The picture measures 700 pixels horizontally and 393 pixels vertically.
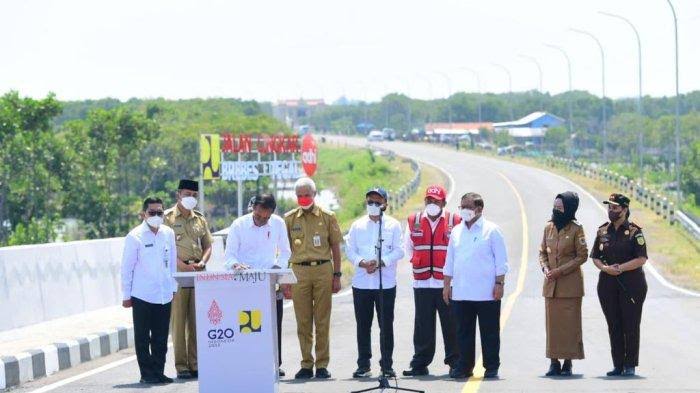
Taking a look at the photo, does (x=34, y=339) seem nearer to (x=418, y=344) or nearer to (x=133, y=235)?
(x=133, y=235)

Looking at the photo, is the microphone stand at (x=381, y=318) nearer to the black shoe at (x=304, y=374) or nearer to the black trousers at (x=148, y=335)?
the black shoe at (x=304, y=374)

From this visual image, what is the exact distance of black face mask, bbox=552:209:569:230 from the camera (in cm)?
1447

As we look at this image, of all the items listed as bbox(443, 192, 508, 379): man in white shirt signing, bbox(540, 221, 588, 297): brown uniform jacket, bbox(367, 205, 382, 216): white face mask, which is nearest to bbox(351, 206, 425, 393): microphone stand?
bbox(367, 205, 382, 216): white face mask

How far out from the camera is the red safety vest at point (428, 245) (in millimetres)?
14805

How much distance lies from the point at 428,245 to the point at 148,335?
2918 millimetres

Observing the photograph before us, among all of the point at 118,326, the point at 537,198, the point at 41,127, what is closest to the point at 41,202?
the point at 41,127

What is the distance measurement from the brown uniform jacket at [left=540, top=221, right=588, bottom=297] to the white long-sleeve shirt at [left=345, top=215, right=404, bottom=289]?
1455 millimetres

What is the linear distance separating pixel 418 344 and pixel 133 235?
3.01m

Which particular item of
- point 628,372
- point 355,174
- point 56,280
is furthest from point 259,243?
point 355,174

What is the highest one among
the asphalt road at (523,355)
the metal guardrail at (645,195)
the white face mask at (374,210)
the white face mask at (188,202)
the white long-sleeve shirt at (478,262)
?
the white face mask at (188,202)

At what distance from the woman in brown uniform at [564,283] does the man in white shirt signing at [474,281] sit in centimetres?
55

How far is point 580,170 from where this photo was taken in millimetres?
89000

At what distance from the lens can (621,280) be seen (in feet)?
48.6

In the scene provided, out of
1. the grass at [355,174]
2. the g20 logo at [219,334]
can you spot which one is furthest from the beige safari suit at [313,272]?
the grass at [355,174]
